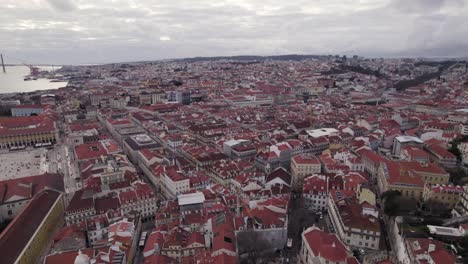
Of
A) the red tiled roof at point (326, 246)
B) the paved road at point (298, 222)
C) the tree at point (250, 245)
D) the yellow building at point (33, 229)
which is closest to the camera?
the red tiled roof at point (326, 246)

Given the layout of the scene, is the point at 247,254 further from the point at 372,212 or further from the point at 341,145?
the point at 341,145

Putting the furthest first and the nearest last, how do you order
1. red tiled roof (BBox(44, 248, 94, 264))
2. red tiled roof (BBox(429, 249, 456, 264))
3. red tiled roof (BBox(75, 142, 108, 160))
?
red tiled roof (BBox(75, 142, 108, 160))
red tiled roof (BBox(44, 248, 94, 264))
red tiled roof (BBox(429, 249, 456, 264))

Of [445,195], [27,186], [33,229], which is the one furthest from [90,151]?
[445,195]

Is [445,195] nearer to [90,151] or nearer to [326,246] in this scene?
[326,246]

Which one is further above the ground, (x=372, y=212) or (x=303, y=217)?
(x=372, y=212)

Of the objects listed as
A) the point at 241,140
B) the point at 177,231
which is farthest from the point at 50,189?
the point at 241,140

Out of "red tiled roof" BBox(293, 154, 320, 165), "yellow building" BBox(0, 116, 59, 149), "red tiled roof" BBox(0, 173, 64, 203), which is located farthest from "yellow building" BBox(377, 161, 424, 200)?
"yellow building" BBox(0, 116, 59, 149)

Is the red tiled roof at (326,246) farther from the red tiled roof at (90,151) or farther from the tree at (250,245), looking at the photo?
the red tiled roof at (90,151)

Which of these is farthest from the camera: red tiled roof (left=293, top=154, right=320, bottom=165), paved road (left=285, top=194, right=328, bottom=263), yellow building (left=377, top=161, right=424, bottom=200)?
red tiled roof (left=293, top=154, right=320, bottom=165)

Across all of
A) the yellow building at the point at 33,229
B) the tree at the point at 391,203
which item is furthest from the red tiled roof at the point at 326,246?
the yellow building at the point at 33,229

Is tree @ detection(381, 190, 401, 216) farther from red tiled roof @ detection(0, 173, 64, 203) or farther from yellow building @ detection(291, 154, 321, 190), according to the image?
red tiled roof @ detection(0, 173, 64, 203)

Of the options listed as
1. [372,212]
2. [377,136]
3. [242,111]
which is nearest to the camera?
[372,212]
